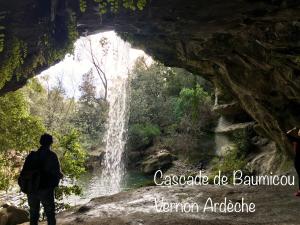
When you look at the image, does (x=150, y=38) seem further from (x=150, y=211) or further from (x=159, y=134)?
(x=159, y=134)

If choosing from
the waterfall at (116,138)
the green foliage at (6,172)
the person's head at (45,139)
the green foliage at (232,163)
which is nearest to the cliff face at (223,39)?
the person's head at (45,139)

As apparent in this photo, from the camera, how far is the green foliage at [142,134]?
28781 mm

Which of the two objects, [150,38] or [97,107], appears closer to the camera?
[150,38]

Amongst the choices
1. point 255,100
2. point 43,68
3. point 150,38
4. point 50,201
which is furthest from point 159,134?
point 50,201

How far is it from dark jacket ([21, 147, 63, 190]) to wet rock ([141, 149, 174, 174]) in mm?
18560

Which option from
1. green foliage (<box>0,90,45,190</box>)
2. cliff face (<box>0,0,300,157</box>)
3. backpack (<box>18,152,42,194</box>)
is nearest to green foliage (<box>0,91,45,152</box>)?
green foliage (<box>0,90,45,190</box>)

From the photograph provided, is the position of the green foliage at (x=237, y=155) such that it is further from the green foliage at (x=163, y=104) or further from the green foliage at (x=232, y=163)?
the green foliage at (x=163, y=104)

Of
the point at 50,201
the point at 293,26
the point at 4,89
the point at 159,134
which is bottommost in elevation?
the point at 159,134

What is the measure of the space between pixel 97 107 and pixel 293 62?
1138 inches

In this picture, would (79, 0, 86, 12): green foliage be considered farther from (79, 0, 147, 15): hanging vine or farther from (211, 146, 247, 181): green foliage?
(211, 146, 247, 181): green foliage

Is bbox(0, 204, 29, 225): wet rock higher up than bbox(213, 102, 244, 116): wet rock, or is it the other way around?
bbox(213, 102, 244, 116): wet rock

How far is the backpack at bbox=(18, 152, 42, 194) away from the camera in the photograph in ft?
19.7

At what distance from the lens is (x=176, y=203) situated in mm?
9875

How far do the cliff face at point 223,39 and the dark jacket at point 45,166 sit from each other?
1852mm
